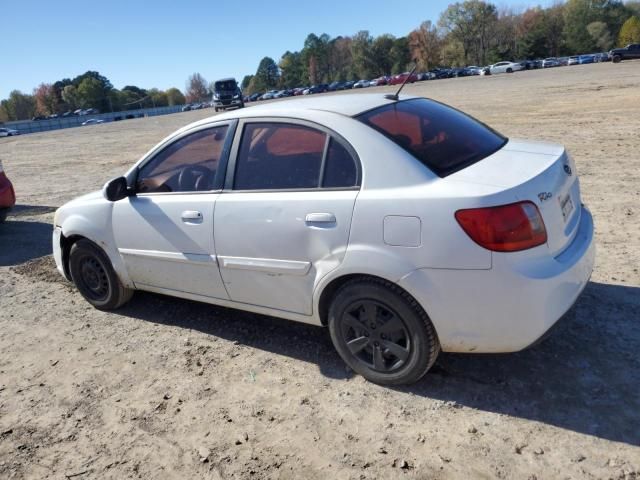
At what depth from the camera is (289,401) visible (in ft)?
10.7

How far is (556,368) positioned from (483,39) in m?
108

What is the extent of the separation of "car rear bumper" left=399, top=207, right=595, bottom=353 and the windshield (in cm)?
4216

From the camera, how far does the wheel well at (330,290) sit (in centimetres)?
305

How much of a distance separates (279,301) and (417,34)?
116 metres

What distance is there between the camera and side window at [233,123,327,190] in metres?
3.33

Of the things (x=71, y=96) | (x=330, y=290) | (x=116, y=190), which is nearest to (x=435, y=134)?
(x=330, y=290)

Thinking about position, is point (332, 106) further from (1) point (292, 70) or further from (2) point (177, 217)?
(1) point (292, 70)

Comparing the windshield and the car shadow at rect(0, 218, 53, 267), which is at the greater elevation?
the windshield

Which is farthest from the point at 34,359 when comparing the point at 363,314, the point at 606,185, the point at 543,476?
the point at 606,185

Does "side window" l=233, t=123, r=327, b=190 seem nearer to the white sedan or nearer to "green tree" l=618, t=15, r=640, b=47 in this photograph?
the white sedan

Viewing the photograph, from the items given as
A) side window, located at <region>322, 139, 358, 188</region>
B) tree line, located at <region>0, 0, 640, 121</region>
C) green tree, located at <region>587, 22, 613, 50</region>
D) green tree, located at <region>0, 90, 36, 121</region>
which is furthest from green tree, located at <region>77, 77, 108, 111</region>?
side window, located at <region>322, 139, 358, 188</region>

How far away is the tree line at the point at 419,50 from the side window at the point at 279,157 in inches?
3808

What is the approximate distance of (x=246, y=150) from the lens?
3.68 metres

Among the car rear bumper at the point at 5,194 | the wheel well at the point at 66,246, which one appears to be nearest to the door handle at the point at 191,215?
the wheel well at the point at 66,246
